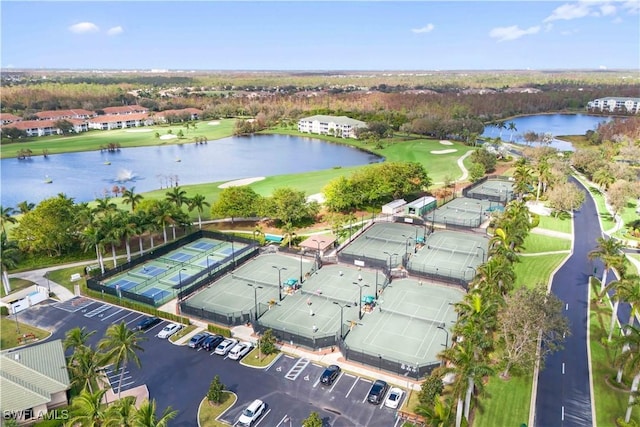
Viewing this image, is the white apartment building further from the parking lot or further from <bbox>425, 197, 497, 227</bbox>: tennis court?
the parking lot

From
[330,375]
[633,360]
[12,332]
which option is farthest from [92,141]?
[633,360]

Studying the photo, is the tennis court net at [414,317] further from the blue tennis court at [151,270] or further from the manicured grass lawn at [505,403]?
the blue tennis court at [151,270]

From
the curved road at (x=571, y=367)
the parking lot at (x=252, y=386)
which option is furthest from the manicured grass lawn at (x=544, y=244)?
the parking lot at (x=252, y=386)

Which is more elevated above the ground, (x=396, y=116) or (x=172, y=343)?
(x=396, y=116)

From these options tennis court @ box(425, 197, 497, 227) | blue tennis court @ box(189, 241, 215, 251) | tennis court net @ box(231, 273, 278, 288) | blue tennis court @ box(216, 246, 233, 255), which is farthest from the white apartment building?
tennis court net @ box(231, 273, 278, 288)

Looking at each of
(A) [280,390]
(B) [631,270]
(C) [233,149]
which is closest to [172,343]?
(A) [280,390]

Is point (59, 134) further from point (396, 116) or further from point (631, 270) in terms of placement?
point (631, 270)

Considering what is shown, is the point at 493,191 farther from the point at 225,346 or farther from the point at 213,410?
the point at 213,410
